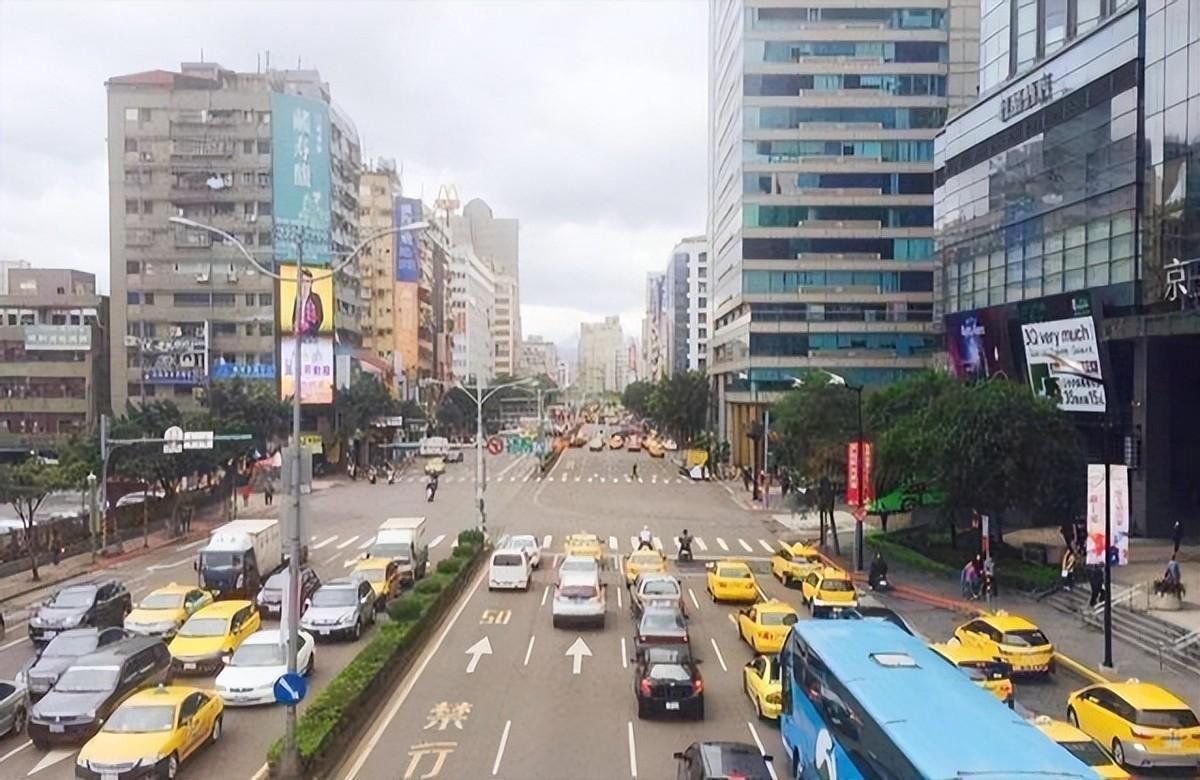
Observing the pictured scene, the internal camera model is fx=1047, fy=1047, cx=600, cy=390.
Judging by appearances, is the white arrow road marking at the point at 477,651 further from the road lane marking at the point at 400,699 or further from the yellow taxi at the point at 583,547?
the yellow taxi at the point at 583,547

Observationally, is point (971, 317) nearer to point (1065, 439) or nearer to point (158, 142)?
point (1065, 439)

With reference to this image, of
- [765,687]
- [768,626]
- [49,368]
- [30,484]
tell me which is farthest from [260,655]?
[49,368]

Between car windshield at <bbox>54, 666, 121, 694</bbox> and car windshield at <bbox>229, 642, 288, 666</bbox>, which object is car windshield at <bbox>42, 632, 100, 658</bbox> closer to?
car windshield at <bbox>54, 666, 121, 694</bbox>

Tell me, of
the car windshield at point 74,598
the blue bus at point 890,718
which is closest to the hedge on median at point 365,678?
the blue bus at point 890,718

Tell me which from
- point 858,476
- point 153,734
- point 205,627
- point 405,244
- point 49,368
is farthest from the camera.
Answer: point 405,244

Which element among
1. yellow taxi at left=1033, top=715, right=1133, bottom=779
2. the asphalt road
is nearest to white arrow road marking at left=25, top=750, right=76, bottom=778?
the asphalt road

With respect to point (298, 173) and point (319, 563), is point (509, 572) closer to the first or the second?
point (319, 563)

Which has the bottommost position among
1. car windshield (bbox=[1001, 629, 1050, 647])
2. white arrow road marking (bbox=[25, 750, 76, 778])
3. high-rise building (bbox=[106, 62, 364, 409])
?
white arrow road marking (bbox=[25, 750, 76, 778])
